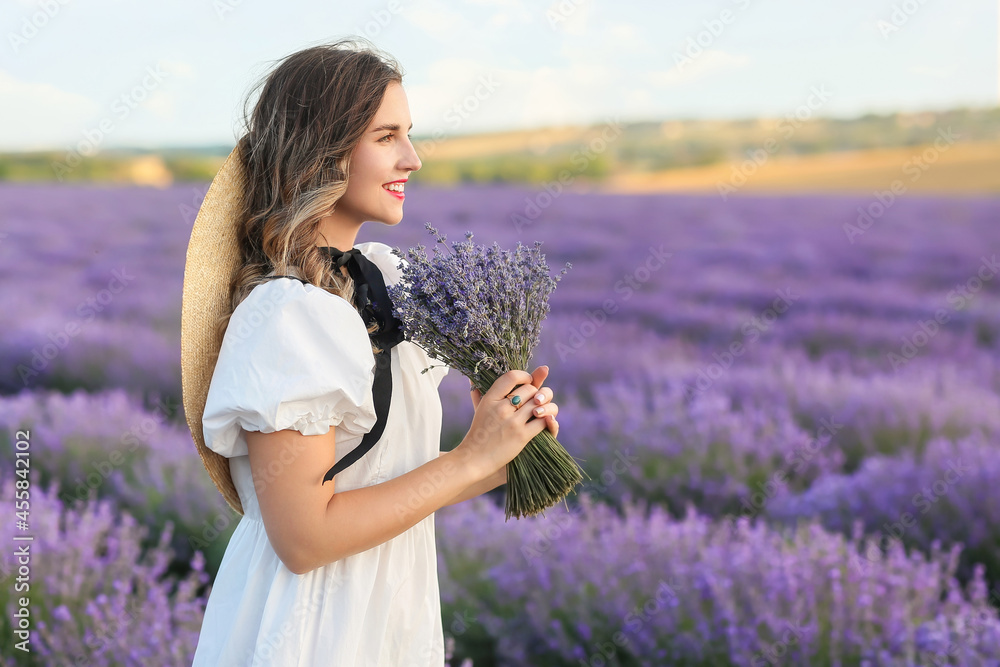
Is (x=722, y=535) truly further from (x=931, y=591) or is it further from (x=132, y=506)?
(x=132, y=506)

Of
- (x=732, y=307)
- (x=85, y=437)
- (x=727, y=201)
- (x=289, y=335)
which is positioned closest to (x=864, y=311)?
(x=732, y=307)

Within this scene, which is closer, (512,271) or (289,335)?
(289,335)

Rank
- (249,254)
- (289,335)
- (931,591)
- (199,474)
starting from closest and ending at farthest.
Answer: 1. (289,335)
2. (249,254)
3. (931,591)
4. (199,474)

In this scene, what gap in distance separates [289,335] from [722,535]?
212 centimetres

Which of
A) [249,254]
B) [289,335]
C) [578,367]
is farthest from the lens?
[578,367]

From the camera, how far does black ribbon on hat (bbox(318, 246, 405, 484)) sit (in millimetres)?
1366

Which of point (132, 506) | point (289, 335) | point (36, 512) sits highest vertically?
point (289, 335)

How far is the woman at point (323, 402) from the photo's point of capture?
1198 mm

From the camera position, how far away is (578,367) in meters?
5.33
